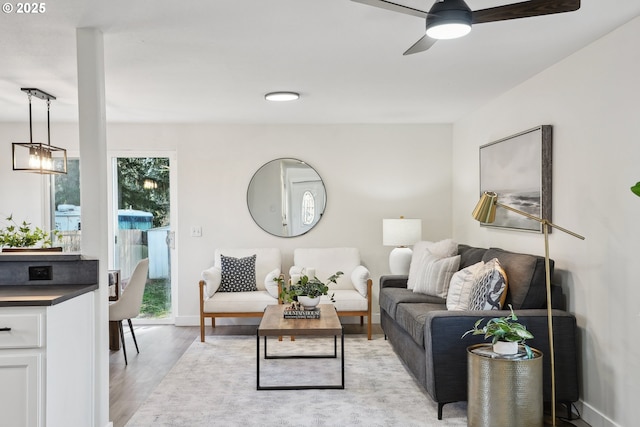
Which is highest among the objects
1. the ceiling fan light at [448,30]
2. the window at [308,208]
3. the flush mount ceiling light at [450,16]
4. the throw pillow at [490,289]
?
the flush mount ceiling light at [450,16]

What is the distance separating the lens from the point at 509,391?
300 centimetres

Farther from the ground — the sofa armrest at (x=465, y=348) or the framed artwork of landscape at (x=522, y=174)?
the framed artwork of landscape at (x=522, y=174)

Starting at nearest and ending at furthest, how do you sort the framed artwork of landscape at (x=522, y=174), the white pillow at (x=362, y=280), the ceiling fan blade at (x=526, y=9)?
1. the ceiling fan blade at (x=526, y=9)
2. the framed artwork of landscape at (x=522, y=174)
3. the white pillow at (x=362, y=280)

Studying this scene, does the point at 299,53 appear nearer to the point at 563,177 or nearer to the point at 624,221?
the point at 563,177

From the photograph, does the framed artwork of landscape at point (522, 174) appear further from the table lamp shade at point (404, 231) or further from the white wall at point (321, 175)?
the white wall at point (321, 175)

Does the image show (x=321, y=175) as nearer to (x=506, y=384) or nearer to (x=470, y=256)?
(x=470, y=256)

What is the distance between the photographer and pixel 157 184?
255 inches

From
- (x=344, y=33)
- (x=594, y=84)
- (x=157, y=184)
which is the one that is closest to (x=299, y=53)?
(x=344, y=33)

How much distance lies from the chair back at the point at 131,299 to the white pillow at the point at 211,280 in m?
0.86

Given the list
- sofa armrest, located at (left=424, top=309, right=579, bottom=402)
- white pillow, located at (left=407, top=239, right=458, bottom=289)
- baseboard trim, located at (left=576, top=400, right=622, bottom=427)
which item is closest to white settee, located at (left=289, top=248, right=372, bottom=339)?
white pillow, located at (left=407, top=239, right=458, bottom=289)

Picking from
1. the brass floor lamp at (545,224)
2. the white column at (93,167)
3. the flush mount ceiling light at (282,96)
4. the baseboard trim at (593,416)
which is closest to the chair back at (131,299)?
the white column at (93,167)

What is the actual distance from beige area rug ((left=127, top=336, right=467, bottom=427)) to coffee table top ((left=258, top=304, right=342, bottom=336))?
1.48 feet

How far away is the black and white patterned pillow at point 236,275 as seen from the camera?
5891mm

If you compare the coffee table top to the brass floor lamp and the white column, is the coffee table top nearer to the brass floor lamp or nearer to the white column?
the white column
